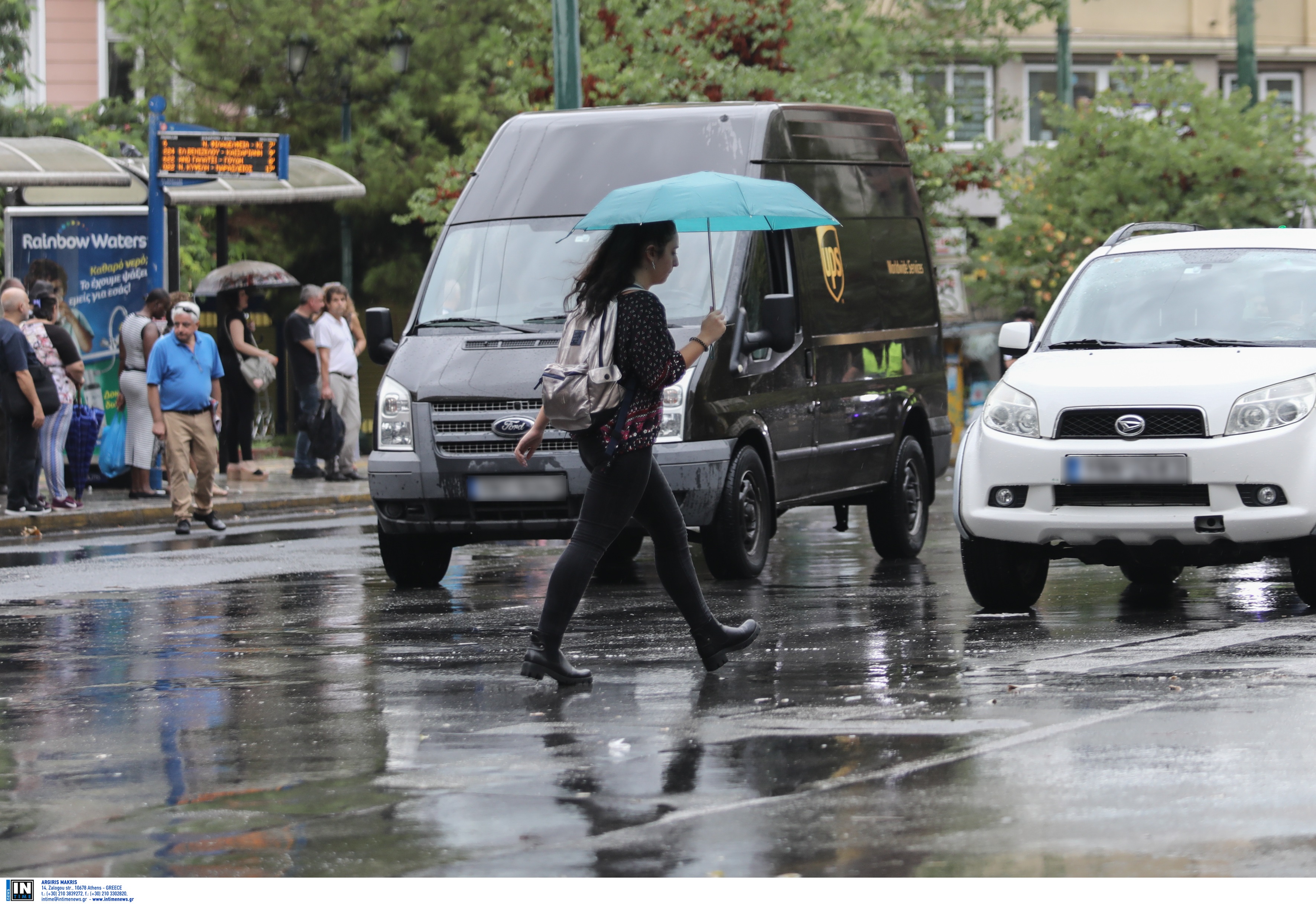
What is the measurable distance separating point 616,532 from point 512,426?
3.43 metres

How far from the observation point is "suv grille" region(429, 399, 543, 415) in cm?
1125

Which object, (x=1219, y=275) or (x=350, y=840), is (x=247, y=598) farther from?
(x=350, y=840)

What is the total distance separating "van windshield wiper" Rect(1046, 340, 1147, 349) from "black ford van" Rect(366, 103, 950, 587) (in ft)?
4.37

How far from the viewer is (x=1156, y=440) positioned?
9.38 meters

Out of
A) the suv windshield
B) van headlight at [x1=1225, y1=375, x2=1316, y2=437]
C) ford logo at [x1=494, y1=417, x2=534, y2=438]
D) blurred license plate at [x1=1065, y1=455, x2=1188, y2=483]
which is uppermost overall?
the suv windshield

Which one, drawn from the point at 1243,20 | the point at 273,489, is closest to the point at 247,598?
the point at 273,489

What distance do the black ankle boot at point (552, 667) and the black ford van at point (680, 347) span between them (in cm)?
321

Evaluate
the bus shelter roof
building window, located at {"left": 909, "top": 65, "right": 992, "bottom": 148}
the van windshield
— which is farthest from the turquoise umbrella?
building window, located at {"left": 909, "top": 65, "right": 992, "bottom": 148}

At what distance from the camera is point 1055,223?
1125 inches

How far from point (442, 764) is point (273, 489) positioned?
1471cm

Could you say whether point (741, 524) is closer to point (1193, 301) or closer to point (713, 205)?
point (1193, 301)

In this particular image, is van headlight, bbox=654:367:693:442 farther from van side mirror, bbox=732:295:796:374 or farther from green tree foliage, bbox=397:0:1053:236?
green tree foliage, bbox=397:0:1053:236

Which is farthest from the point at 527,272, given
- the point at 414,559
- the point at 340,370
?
the point at 340,370

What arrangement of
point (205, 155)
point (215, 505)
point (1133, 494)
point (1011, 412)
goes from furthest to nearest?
point (205, 155) < point (215, 505) < point (1011, 412) < point (1133, 494)
